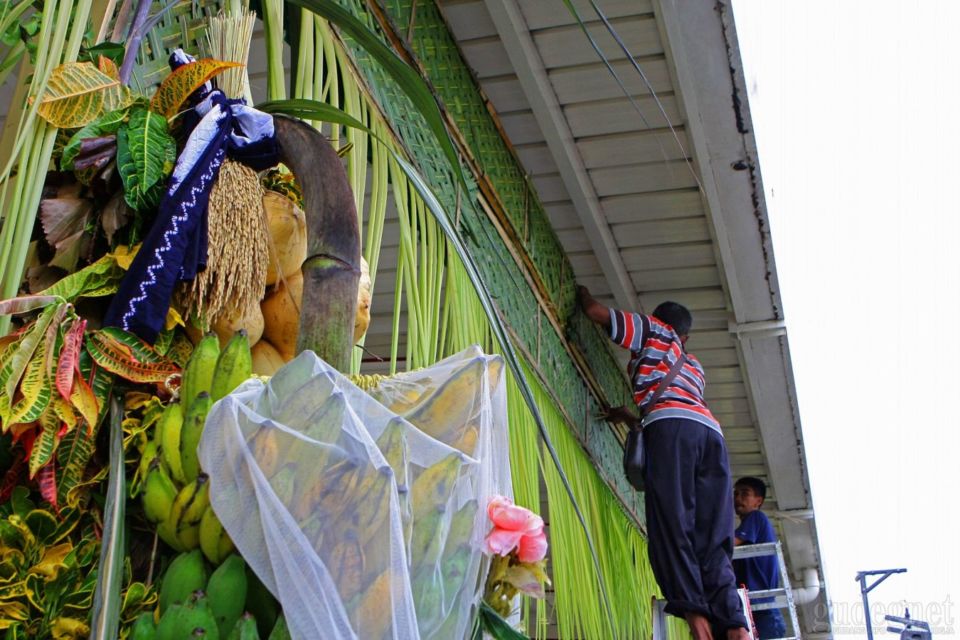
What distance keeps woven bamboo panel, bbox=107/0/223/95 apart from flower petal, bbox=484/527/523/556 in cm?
86

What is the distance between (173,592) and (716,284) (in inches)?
156

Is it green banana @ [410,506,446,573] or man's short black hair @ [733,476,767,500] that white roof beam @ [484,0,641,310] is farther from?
green banana @ [410,506,446,573]

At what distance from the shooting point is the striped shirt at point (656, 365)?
4246mm

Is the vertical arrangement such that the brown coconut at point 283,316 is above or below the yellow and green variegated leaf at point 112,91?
below

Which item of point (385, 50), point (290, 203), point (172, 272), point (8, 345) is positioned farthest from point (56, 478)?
point (385, 50)

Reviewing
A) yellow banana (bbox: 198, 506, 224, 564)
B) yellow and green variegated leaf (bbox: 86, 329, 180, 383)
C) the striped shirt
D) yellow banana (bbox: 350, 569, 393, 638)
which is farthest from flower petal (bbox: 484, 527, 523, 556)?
the striped shirt

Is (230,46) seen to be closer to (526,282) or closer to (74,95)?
(74,95)

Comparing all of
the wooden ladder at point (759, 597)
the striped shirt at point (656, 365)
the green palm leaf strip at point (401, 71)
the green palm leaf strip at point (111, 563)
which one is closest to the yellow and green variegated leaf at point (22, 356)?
the green palm leaf strip at point (111, 563)

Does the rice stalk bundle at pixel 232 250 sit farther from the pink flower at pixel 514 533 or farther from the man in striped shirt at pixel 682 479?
the man in striped shirt at pixel 682 479

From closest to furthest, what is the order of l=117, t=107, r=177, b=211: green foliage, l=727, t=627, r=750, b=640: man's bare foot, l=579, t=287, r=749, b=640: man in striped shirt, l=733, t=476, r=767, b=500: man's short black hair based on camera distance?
l=117, t=107, r=177, b=211: green foliage
l=727, t=627, r=750, b=640: man's bare foot
l=579, t=287, r=749, b=640: man in striped shirt
l=733, t=476, r=767, b=500: man's short black hair

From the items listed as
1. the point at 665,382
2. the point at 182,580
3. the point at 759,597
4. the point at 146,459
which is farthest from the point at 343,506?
the point at 759,597

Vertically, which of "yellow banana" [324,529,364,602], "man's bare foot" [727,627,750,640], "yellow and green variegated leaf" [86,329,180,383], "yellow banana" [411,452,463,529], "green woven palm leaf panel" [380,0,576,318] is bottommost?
"man's bare foot" [727,627,750,640]

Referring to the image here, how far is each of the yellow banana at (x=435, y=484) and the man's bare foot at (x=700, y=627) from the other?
293 cm

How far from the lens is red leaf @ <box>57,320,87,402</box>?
1080 mm
